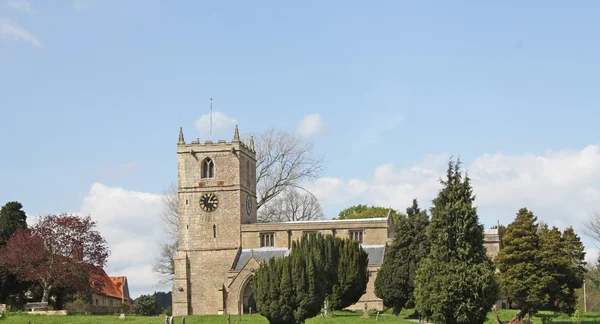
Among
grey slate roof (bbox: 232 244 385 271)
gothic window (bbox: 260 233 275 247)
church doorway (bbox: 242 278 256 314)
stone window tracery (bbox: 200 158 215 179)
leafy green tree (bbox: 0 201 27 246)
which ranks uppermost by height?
stone window tracery (bbox: 200 158 215 179)

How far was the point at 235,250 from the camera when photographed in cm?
6919

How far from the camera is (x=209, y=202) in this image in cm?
6994

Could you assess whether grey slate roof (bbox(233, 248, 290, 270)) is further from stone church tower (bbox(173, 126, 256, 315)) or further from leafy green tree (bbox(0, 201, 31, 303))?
leafy green tree (bbox(0, 201, 31, 303))

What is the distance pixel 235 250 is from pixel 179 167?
7.10 metres

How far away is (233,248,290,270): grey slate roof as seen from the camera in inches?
2677

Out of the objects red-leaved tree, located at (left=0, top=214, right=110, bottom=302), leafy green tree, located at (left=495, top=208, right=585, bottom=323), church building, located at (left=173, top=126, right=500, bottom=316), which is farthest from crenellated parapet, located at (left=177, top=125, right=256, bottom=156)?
leafy green tree, located at (left=495, top=208, right=585, bottom=323)

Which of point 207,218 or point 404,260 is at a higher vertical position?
point 207,218

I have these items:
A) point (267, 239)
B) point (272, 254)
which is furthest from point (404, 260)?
point (267, 239)

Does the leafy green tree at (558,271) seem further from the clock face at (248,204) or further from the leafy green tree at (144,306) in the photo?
the leafy green tree at (144,306)

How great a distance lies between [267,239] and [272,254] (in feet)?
4.29

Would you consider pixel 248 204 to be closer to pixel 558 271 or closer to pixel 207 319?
pixel 207 319

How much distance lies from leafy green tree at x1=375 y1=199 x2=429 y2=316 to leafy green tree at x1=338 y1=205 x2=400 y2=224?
25.6 meters

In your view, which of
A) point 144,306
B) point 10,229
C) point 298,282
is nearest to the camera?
point 298,282

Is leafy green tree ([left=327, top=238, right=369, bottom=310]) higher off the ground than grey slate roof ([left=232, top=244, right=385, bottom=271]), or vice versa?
grey slate roof ([left=232, top=244, right=385, bottom=271])
